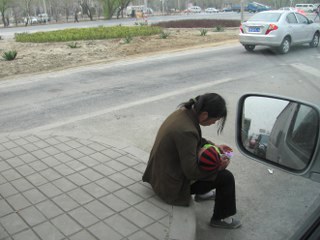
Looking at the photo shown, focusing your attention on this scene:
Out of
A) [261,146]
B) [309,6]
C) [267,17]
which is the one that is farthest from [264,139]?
[309,6]

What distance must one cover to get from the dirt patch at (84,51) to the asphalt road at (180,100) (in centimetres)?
147

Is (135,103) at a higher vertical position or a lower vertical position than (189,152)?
lower

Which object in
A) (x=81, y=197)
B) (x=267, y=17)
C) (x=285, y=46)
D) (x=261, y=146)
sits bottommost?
(x=285, y=46)

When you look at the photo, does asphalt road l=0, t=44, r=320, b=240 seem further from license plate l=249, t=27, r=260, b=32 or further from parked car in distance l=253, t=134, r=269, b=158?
license plate l=249, t=27, r=260, b=32

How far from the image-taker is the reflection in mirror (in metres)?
1.86

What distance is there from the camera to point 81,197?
367 centimetres

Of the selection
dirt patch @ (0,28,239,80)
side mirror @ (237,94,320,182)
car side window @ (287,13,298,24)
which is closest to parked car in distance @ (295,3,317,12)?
car side window @ (287,13,298,24)

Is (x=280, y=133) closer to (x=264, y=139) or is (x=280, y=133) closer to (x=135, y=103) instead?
(x=264, y=139)

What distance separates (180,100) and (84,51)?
382 inches

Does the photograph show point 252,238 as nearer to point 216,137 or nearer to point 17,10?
point 216,137

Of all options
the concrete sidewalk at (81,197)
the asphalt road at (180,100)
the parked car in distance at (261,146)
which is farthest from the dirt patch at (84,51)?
the parked car in distance at (261,146)

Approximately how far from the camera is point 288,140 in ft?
6.64

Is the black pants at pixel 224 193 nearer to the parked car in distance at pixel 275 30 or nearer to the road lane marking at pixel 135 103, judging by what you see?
the road lane marking at pixel 135 103

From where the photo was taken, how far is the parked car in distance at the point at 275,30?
13332 mm
